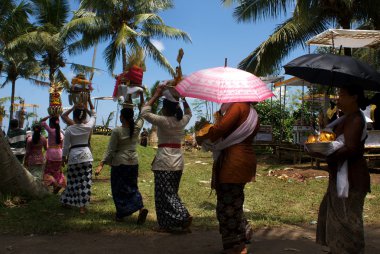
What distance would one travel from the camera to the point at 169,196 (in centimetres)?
507

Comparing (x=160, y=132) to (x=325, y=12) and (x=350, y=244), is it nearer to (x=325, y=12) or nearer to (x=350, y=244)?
(x=350, y=244)

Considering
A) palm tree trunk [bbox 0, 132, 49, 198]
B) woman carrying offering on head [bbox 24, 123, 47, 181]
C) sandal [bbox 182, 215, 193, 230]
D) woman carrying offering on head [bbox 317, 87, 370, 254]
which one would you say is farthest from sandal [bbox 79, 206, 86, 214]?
woman carrying offering on head [bbox 317, 87, 370, 254]

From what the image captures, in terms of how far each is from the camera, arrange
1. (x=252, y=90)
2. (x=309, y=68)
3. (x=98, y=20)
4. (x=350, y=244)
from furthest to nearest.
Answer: (x=98, y=20) → (x=309, y=68) → (x=252, y=90) → (x=350, y=244)

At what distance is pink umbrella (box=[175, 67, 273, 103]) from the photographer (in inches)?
154

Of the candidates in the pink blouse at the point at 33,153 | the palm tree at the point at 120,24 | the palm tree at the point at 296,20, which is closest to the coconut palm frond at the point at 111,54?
the palm tree at the point at 120,24

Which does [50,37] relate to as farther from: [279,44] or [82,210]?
[82,210]

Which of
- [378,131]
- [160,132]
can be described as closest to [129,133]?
[160,132]

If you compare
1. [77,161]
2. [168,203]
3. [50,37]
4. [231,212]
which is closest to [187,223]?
[168,203]

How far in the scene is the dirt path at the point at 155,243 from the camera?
14.5 feet

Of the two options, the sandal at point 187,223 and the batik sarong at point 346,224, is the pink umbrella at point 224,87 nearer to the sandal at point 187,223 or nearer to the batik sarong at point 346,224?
the batik sarong at point 346,224

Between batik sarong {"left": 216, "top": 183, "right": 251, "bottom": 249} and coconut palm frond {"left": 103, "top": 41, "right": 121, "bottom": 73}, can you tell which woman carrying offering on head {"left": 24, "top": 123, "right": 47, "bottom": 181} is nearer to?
batik sarong {"left": 216, "top": 183, "right": 251, "bottom": 249}

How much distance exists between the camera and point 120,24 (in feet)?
63.5

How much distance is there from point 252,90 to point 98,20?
16.5m

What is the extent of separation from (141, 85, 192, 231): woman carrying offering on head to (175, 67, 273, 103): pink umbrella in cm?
89
